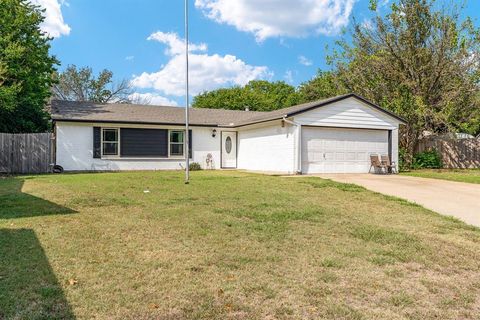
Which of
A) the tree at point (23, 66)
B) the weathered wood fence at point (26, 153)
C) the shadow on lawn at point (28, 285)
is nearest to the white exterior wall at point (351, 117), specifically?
the weathered wood fence at point (26, 153)

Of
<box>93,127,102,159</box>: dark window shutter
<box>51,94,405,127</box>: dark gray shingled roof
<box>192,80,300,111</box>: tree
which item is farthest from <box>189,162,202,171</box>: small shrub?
<box>192,80,300,111</box>: tree

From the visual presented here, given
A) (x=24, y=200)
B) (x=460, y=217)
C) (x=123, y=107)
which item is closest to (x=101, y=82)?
(x=123, y=107)

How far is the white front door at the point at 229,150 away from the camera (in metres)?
21.2

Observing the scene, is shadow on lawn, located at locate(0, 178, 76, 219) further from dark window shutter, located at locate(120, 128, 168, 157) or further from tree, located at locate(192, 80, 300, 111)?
tree, located at locate(192, 80, 300, 111)

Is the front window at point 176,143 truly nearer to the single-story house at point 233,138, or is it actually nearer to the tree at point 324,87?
the single-story house at point 233,138

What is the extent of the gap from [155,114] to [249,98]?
23014 millimetres

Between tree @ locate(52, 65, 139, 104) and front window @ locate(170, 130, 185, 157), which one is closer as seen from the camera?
front window @ locate(170, 130, 185, 157)

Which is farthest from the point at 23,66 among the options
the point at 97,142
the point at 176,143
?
the point at 176,143

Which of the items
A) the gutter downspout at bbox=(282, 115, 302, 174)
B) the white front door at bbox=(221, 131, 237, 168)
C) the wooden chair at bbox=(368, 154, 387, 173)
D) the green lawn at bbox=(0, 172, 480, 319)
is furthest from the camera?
the white front door at bbox=(221, 131, 237, 168)

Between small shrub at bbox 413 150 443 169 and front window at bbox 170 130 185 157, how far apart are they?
1332 cm

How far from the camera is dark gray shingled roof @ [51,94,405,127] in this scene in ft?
57.8

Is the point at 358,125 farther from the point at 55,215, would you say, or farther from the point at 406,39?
the point at 55,215

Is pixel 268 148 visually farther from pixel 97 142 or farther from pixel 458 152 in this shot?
pixel 458 152

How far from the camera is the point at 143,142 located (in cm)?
1945
